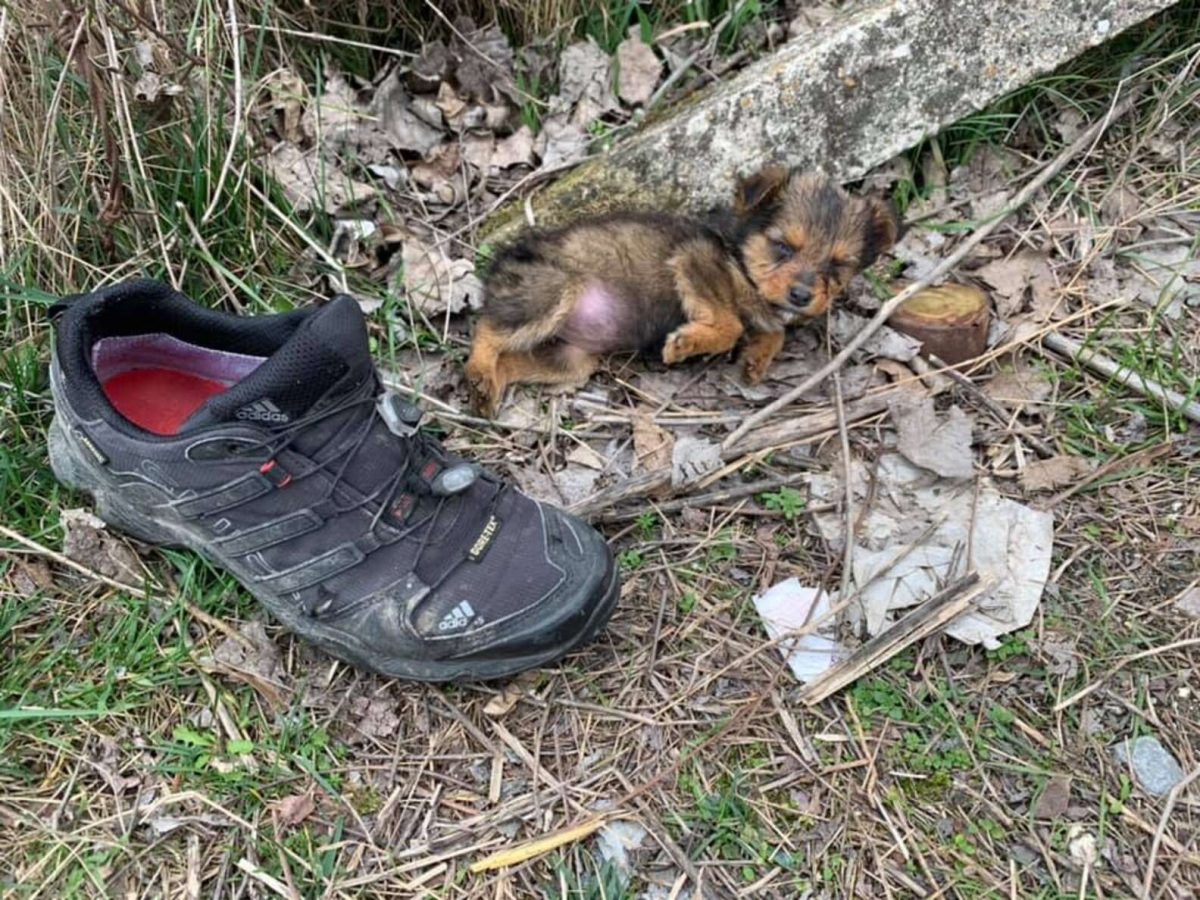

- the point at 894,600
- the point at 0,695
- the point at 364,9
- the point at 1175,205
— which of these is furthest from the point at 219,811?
the point at 1175,205

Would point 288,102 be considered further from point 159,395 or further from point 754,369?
point 754,369

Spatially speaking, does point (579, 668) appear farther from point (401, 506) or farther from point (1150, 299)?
point (1150, 299)

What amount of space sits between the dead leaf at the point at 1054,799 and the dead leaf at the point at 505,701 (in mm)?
1285

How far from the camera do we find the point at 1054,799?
2283mm

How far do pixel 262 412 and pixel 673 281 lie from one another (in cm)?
166

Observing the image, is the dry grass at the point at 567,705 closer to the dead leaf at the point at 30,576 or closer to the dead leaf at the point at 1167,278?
the dead leaf at the point at 30,576

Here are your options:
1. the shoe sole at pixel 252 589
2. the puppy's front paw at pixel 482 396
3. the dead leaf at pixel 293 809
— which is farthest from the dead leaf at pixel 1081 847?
the puppy's front paw at pixel 482 396

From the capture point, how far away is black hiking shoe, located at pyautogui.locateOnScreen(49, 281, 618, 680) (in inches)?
91.3

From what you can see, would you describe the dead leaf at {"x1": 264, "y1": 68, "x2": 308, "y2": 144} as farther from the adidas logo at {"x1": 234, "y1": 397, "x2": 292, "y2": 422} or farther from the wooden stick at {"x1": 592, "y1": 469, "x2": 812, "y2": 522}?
the wooden stick at {"x1": 592, "y1": 469, "x2": 812, "y2": 522}

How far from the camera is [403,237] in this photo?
356cm

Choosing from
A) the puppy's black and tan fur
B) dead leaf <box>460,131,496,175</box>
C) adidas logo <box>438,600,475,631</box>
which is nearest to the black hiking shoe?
adidas logo <box>438,600,475,631</box>

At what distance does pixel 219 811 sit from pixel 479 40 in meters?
3.13

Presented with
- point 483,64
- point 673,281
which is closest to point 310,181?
point 483,64

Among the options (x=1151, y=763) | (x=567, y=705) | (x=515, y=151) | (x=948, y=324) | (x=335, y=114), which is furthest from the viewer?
A: (x=515, y=151)
